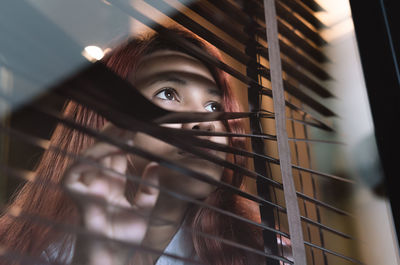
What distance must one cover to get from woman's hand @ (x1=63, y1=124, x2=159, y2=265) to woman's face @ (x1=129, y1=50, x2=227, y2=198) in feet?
0.11

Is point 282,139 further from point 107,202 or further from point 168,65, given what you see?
point 107,202

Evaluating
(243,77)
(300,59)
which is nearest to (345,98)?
(300,59)

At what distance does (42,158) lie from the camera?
1.89 feet

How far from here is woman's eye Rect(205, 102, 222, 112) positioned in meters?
0.74

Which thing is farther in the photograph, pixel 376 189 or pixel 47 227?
pixel 376 189

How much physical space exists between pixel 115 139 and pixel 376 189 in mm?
666

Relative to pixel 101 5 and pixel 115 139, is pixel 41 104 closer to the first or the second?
pixel 115 139

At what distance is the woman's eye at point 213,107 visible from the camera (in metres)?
0.74

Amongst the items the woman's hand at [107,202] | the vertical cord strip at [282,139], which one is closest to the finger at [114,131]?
the woman's hand at [107,202]

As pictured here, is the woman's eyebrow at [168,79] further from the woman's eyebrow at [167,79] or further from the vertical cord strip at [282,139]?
the vertical cord strip at [282,139]

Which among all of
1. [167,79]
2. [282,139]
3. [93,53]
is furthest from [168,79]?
[282,139]

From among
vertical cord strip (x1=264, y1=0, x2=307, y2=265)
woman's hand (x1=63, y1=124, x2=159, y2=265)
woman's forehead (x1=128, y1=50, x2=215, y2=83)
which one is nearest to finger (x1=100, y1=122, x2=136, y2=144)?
woman's hand (x1=63, y1=124, x2=159, y2=265)

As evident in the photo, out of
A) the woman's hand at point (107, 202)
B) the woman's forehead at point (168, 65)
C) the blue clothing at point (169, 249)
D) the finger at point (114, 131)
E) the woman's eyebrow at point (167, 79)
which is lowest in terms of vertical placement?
the blue clothing at point (169, 249)

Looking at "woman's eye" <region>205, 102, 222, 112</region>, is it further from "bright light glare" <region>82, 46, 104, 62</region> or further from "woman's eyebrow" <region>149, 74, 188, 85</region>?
"bright light glare" <region>82, 46, 104, 62</region>
